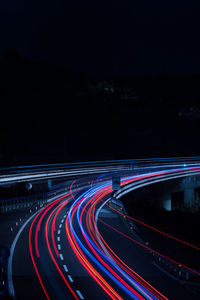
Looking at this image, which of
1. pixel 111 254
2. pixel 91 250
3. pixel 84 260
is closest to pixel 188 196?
pixel 111 254

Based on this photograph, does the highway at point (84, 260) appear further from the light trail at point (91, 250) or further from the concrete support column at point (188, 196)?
the concrete support column at point (188, 196)

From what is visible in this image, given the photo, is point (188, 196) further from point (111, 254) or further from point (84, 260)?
point (84, 260)

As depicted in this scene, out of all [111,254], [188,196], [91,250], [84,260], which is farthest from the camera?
[188,196]

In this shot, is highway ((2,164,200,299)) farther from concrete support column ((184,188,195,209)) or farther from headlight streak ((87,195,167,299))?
concrete support column ((184,188,195,209))

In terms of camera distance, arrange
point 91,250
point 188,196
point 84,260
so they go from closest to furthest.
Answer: point 84,260 → point 91,250 → point 188,196

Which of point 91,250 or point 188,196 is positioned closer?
point 91,250

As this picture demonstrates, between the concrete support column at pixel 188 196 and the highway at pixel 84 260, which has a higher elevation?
the highway at pixel 84 260

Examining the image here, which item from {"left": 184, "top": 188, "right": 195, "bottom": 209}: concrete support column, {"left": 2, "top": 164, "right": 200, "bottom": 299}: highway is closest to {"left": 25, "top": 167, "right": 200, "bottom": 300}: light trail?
{"left": 2, "top": 164, "right": 200, "bottom": 299}: highway

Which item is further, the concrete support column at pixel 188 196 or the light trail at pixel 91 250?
the concrete support column at pixel 188 196

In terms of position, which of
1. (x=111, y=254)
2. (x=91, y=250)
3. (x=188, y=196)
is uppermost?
(x=91, y=250)

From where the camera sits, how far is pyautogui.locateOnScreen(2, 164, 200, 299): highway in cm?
1406

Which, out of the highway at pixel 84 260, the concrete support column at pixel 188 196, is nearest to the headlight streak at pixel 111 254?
the highway at pixel 84 260

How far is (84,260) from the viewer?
58.7 ft

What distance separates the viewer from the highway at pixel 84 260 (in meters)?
14.1
